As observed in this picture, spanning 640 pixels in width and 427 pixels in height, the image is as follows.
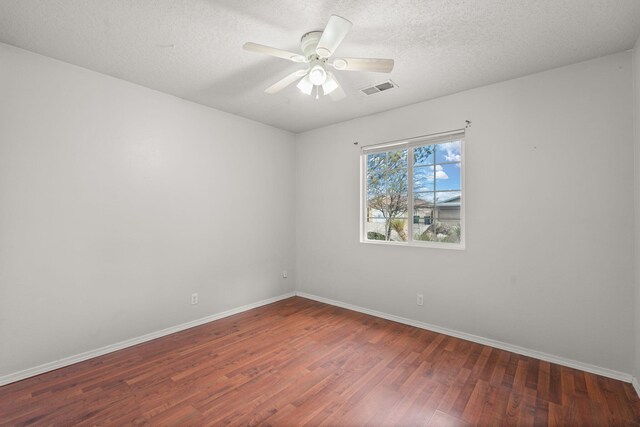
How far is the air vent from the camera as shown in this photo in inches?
116

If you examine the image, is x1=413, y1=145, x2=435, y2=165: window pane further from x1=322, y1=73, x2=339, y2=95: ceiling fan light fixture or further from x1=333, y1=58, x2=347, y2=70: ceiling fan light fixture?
x1=333, y1=58, x2=347, y2=70: ceiling fan light fixture

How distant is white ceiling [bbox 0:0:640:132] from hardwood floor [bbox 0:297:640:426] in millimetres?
2612

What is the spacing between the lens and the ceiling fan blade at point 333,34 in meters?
1.67

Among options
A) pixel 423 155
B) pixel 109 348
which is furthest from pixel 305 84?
pixel 109 348

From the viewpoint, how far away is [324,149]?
14.3ft

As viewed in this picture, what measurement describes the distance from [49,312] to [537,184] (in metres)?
4.42

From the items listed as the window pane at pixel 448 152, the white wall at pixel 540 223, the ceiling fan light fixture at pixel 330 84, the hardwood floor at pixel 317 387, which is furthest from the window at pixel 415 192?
the ceiling fan light fixture at pixel 330 84

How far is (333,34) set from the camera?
178 centimetres

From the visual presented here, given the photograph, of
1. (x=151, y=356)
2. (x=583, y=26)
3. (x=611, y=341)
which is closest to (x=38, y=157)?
(x=151, y=356)

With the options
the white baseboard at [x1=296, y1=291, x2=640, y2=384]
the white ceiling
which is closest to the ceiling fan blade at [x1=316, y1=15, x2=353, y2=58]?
the white ceiling

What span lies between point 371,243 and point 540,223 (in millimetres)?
1807

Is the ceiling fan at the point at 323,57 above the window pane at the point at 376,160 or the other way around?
above

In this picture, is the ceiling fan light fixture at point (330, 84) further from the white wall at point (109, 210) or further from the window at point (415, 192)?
the white wall at point (109, 210)

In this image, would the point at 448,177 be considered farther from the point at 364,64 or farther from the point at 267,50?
the point at 267,50
